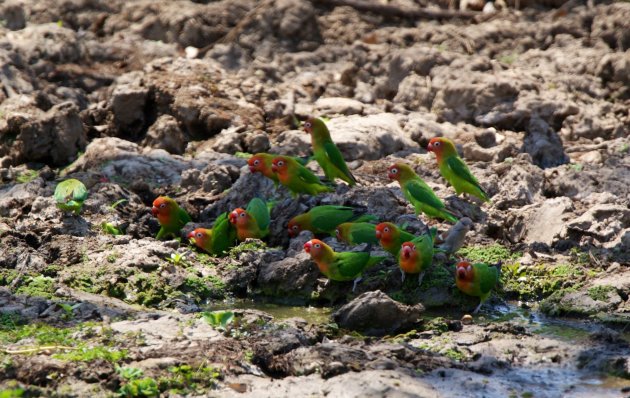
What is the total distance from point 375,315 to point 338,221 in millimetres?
2007

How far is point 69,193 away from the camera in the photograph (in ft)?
30.2

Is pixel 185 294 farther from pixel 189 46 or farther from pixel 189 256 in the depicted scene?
pixel 189 46

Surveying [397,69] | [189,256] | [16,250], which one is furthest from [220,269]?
[397,69]

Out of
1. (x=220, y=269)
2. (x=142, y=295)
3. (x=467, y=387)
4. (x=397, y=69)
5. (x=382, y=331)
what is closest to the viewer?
(x=467, y=387)

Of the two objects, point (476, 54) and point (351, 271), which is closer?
point (351, 271)

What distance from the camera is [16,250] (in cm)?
867

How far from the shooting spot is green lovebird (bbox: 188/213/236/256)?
30.3 ft

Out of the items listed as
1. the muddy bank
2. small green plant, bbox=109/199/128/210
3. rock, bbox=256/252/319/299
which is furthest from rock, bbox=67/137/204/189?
rock, bbox=256/252/319/299

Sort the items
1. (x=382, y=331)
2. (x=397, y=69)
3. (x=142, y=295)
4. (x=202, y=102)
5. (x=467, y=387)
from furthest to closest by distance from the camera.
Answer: (x=397, y=69), (x=202, y=102), (x=142, y=295), (x=382, y=331), (x=467, y=387)

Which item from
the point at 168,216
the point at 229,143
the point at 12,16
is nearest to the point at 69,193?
the point at 168,216

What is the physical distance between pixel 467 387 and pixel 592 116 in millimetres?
6891

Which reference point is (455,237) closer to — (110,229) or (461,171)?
(461,171)

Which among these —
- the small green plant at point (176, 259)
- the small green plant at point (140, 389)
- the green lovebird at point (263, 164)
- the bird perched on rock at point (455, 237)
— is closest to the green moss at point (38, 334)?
the small green plant at point (140, 389)

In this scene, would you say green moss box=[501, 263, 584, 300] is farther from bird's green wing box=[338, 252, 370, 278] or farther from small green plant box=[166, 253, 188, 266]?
small green plant box=[166, 253, 188, 266]
